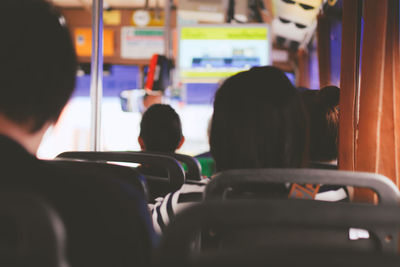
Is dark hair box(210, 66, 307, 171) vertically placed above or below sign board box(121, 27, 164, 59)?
below

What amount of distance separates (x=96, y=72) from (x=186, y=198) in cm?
151

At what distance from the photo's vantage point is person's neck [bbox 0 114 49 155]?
0.70 meters

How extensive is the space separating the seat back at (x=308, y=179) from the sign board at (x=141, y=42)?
21.9 feet

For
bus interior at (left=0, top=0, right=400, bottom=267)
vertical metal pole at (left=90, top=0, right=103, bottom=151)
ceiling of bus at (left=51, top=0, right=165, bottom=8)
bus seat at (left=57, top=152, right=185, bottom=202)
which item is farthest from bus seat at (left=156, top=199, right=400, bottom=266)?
→ ceiling of bus at (left=51, top=0, right=165, bottom=8)

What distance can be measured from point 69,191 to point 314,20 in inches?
194

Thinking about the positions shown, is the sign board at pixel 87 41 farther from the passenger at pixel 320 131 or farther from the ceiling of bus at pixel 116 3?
the passenger at pixel 320 131

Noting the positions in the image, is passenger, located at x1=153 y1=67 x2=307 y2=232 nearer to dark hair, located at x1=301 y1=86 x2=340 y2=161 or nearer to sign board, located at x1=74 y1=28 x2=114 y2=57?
dark hair, located at x1=301 y1=86 x2=340 y2=161

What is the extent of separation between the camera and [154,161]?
4.11 feet

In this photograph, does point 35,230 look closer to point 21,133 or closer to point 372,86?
point 21,133

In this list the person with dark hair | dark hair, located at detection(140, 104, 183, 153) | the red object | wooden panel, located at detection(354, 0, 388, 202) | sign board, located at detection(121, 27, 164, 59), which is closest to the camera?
the person with dark hair

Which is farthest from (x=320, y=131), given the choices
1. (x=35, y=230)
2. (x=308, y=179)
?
(x=35, y=230)

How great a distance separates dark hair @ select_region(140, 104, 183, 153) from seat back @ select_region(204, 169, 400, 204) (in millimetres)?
1367

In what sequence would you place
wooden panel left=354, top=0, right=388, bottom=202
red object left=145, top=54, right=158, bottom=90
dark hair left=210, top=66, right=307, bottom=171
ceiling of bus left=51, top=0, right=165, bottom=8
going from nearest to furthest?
dark hair left=210, top=66, right=307, bottom=171
wooden panel left=354, top=0, right=388, bottom=202
red object left=145, top=54, right=158, bottom=90
ceiling of bus left=51, top=0, right=165, bottom=8

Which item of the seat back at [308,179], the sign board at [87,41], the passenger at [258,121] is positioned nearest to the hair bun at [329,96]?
the passenger at [258,121]
